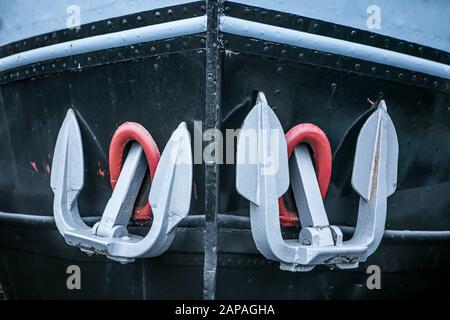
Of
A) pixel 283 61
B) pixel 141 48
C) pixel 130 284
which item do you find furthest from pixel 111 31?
pixel 130 284

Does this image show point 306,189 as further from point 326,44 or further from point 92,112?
point 92,112

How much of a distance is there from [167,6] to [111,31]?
1.00ft

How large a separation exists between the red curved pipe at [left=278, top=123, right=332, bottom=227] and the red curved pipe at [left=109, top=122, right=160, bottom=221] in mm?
575

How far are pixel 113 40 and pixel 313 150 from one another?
99 centimetres

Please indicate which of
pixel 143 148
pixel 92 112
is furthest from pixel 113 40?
pixel 143 148

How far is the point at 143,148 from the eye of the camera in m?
2.69

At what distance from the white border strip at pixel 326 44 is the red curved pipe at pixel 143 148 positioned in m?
0.58

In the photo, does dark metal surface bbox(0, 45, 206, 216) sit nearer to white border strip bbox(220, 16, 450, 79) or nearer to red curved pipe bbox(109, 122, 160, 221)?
red curved pipe bbox(109, 122, 160, 221)

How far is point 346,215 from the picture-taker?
2830mm

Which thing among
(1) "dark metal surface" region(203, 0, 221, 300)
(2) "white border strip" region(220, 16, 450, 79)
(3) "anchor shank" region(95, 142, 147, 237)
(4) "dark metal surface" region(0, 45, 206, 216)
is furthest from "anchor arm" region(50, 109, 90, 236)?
(2) "white border strip" region(220, 16, 450, 79)

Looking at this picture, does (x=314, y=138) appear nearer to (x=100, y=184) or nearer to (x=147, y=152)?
(x=147, y=152)

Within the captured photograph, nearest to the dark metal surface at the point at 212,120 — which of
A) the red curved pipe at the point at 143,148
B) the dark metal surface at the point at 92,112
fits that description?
the dark metal surface at the point at 92,112

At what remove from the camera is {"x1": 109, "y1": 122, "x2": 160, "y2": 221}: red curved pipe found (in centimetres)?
268

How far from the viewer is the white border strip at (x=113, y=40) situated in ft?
8.29
